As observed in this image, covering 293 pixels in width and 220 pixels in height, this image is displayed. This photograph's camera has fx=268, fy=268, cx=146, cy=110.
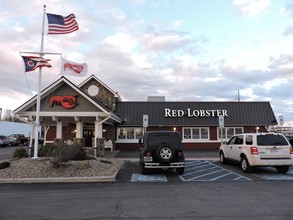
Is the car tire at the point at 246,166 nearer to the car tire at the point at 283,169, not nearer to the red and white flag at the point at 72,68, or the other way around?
the car tire at the point at 283,169

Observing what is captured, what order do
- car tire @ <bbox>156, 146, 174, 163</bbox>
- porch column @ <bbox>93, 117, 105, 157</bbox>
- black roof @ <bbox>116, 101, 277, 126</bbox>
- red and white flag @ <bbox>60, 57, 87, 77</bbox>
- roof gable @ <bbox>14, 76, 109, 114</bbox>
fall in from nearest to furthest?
car tire @ <bbox>156, 146, 174, 163</bbox> < red and white flag @ <bbox>60, 57, 87, 77</bbox> < roof gable @ <bbox>14, 76, 109, 114</bbox> < porch column @ <bbox>93, 117, 105, 157</bbox> < black roof @ <bbox>116, 101, 277, 126</bbox>

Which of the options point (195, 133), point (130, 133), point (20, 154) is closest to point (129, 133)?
point (130, 133)

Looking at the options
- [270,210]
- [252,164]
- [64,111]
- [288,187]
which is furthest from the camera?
[64,111]

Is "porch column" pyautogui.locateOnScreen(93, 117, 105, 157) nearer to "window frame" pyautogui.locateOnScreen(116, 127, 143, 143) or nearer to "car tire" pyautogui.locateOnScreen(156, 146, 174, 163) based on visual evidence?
"window frame" pyautogui.locateOnScreen(116, 127, 143, 143)

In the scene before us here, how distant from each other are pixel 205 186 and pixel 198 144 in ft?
60.7

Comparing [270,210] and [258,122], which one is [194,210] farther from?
[258,122]

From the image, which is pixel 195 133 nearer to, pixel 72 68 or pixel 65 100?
pixel 65 100

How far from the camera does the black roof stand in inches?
1078

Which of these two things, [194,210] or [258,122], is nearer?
[194,210]

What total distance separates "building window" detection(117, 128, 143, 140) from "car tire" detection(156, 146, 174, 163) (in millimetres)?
15804

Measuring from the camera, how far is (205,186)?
9.64 metres

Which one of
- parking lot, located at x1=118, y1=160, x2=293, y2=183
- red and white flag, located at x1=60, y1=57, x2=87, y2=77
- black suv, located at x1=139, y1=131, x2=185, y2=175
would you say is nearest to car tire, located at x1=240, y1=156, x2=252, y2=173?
parking lot, located at x1=118, y1=160, x2=293, y2=183

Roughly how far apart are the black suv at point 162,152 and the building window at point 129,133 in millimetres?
15049

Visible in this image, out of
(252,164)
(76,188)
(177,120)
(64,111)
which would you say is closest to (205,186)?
(252,164)
